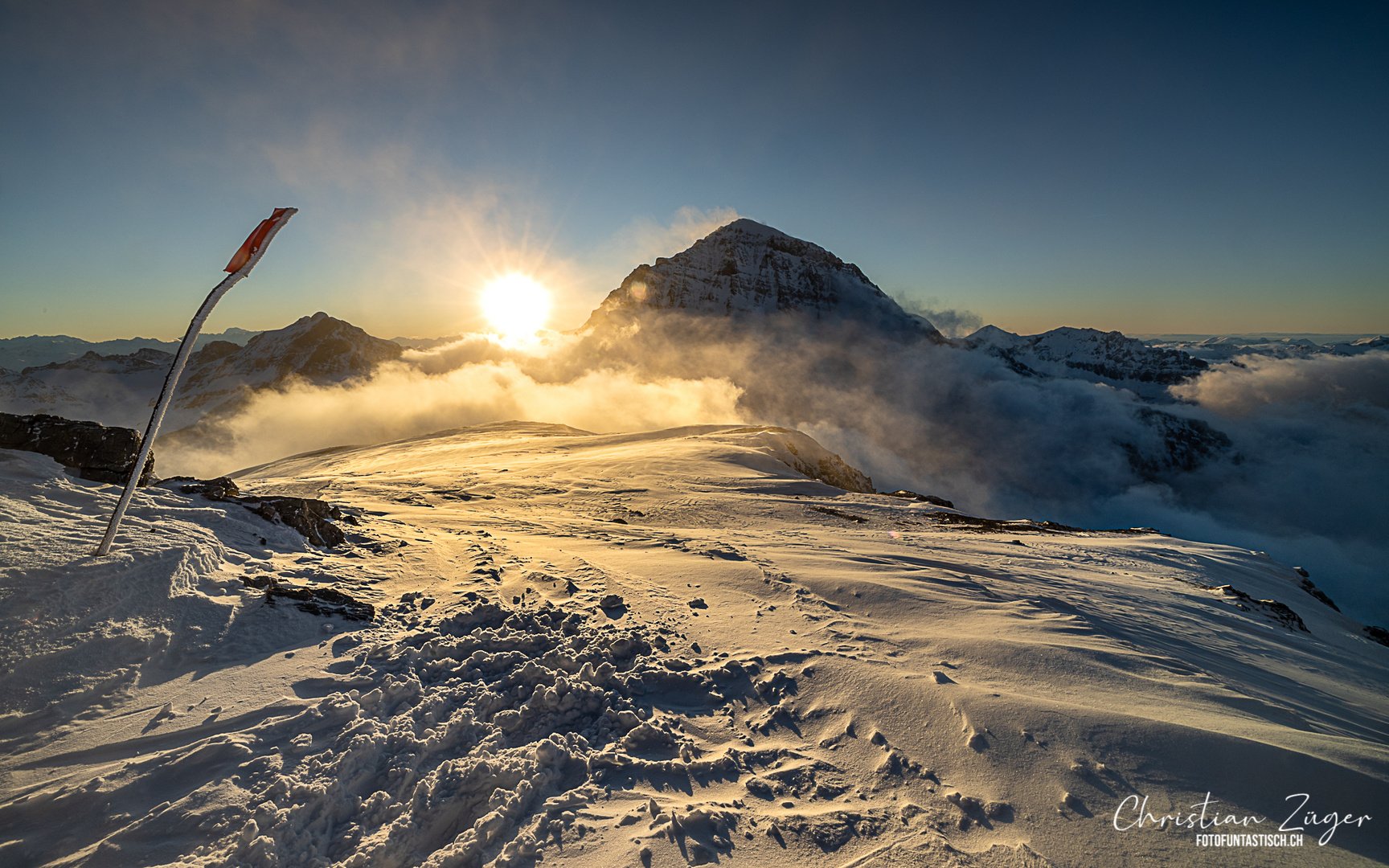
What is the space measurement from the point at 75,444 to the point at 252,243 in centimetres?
484

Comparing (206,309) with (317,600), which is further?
(317,600)

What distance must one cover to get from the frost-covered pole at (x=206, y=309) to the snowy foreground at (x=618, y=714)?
1.33 feet

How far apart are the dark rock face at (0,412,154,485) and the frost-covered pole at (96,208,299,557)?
1.82 metres

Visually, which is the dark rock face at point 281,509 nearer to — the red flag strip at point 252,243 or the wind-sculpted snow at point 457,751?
the wind-sculpted snow at point 457,751

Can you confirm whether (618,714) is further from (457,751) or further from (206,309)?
(206,309)

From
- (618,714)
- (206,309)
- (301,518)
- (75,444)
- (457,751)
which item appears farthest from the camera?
(301,518)

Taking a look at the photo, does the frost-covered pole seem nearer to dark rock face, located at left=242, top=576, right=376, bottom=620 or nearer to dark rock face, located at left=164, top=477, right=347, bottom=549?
dark rock face, located at left=242, top=576, right=376, bottom=620

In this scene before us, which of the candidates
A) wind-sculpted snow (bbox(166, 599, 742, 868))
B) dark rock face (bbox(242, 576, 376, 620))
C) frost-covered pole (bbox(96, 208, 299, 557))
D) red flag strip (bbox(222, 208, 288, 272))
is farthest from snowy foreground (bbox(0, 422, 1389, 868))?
red flag strip (bbox(222, 208, 288, 272))

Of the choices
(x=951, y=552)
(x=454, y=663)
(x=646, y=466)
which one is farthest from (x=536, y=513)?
(x=951, y=552)

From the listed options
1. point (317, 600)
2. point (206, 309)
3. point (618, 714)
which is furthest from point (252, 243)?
point (618, 714)

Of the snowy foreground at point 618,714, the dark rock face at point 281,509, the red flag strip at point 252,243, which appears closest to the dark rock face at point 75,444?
the snowy foreground at point 618,714

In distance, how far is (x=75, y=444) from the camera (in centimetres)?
711

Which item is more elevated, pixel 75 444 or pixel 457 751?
pixel 75 444

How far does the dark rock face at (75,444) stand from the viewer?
684cm
